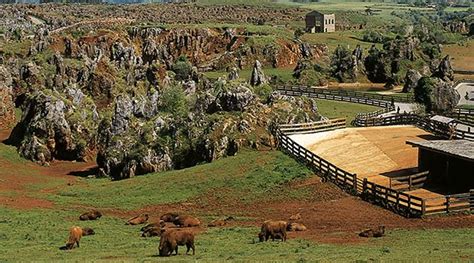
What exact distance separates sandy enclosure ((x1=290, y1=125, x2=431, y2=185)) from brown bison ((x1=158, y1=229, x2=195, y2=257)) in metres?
18.8

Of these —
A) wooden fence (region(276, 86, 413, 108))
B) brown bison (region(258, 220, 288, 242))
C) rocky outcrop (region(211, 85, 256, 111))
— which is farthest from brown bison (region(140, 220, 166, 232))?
wooden fence (region(276, 86, 413, 108))

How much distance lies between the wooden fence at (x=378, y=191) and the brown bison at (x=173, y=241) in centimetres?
1379

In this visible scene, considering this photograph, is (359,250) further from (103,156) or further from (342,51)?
(342,51)

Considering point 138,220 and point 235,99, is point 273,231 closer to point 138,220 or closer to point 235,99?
point 138,220

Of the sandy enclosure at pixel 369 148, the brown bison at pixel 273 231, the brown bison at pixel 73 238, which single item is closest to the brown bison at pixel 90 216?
the brown bison at pixel 73 238

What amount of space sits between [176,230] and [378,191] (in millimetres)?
15197

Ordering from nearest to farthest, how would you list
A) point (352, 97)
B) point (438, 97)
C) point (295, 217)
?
point (295, 217) → point (438, 97) → point (352, 97)

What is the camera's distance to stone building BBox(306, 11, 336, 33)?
183500 millimetres

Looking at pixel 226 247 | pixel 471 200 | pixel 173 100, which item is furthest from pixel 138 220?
pixel 173 100

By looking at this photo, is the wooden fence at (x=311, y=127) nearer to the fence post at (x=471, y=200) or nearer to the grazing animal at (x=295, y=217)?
the grazing animal at (x=295, y=217)

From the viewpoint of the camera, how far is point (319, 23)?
185000 millimetres

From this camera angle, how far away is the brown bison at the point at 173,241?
91.7ft

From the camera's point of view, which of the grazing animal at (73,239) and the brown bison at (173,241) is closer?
the brown bison at (173,241)

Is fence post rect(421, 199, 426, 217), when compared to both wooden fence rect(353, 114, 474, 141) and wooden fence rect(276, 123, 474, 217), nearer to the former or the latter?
wooden fence rect(276, 123, 474, 217)
